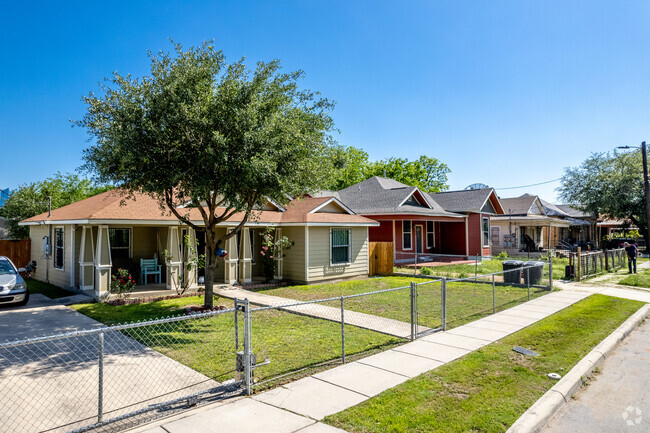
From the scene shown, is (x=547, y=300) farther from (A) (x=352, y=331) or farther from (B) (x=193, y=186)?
(B) (x=193, y=186)

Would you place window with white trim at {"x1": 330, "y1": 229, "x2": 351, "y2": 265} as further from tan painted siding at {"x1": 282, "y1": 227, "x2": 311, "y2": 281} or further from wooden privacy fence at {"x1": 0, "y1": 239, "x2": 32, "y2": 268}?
wooden privacy fence at {"x1": 0, "y1": 239, "x2": 32, "y2": 268}

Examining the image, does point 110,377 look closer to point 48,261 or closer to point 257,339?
point 257,339

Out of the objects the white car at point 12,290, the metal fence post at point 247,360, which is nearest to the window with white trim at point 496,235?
the metal fence post at point 247,360

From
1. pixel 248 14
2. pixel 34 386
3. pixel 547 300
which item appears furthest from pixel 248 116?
pixel 547 300

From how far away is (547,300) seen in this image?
41.7 feet

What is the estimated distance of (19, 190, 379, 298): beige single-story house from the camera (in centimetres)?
1292

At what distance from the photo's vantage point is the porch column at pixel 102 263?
12164 mm

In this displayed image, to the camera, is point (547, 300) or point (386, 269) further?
point (386, 269)

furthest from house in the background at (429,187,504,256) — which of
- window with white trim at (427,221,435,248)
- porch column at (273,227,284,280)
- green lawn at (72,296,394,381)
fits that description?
green lawn at (72,296,394,381)

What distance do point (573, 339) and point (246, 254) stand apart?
11.4 metres

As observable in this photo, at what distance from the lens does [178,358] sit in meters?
7.03

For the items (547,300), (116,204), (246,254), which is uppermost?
(116,204)

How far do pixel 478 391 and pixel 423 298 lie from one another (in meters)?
7.64

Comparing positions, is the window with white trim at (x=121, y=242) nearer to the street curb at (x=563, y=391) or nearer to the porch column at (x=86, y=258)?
the porch column at (x=86, y=258)
